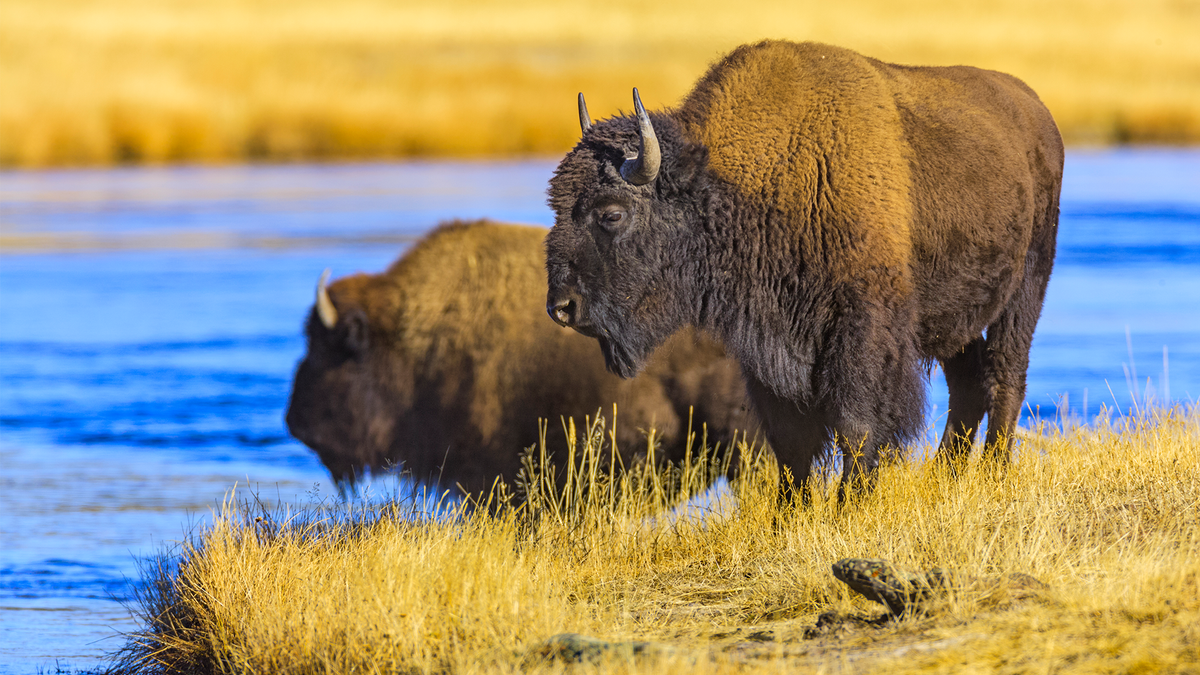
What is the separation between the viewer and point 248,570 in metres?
5.55

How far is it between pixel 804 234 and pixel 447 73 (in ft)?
116

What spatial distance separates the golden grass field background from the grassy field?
57.7ft

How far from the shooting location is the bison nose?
5.71m

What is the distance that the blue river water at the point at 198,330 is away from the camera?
839 centimetres

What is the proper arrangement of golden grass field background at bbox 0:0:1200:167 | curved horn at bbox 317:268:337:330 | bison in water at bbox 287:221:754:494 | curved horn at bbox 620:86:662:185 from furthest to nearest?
golden grass field background at bbox 0:0:1200:167
curved horn at bbox 317:268:337:330
bison in water at bbox 287:221:754:494
curved horn at bbox 620:86:662:185

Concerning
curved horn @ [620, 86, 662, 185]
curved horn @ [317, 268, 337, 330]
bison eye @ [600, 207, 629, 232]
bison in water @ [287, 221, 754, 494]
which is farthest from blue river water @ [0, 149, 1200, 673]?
curved horn @ [620, 86, 662, 185]

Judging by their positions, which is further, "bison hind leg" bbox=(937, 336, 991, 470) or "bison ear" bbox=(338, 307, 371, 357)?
"bison ear" bbox=(338, 307, 371, 357)

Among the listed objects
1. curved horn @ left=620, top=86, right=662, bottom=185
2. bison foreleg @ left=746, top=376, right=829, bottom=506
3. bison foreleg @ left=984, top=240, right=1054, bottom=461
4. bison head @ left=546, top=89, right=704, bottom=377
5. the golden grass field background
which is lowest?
bison foreleg @ left=746, top=376, right=829, bottom=506

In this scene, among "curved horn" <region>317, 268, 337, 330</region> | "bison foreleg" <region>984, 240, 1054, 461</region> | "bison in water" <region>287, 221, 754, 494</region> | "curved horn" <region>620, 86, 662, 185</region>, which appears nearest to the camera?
"curved horn" <region>620, 86, 662, 185</region>

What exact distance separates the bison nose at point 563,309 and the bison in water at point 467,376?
1.88 m

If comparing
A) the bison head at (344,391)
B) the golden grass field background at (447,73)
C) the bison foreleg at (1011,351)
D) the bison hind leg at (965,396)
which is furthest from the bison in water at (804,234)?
the golden grass field background at (447,73)

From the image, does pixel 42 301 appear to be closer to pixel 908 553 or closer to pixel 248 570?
pixel 248 570

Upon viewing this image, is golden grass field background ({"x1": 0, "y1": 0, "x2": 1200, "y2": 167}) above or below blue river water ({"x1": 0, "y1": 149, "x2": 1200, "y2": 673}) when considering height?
above

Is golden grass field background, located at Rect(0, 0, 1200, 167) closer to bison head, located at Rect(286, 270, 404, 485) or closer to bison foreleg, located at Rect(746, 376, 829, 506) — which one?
bison head, located at Rect(286, 270, 404, 485)
